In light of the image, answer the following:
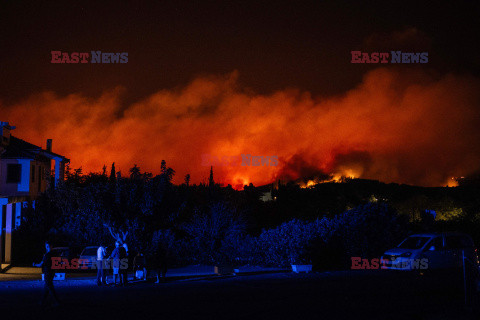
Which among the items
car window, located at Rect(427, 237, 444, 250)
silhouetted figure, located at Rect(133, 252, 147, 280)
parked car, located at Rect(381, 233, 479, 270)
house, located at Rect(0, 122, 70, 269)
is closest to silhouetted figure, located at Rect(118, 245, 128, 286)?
silhouetted figure, located at Rect(133, 252, 147, 280)

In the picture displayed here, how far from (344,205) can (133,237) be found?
3294cm

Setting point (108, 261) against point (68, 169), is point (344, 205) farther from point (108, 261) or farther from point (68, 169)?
point (108, 261)

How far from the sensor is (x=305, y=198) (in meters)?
63.4

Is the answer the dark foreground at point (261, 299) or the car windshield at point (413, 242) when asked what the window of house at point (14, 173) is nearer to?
the dark foreground at point (261, 299)

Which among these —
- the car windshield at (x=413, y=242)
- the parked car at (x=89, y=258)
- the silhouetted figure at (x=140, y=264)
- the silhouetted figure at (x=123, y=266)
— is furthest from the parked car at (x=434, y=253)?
the parked car at (x=89, y=258)

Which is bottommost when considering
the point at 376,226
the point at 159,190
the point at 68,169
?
the point at 376,226

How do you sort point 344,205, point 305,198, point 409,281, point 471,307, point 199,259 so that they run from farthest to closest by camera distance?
point 305,198 < point 344,205 < point 199,259 < point 409,281 < point 471,307

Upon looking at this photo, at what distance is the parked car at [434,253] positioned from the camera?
72.4 feet

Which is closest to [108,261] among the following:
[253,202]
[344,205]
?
[253,202]

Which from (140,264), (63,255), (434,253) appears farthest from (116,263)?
(434,253)

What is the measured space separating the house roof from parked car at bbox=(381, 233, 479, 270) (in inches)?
966

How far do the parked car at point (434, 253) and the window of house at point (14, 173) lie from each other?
24508 mm

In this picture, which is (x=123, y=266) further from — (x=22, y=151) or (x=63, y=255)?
(x=22, y=151)

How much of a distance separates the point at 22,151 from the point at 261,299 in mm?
26607
